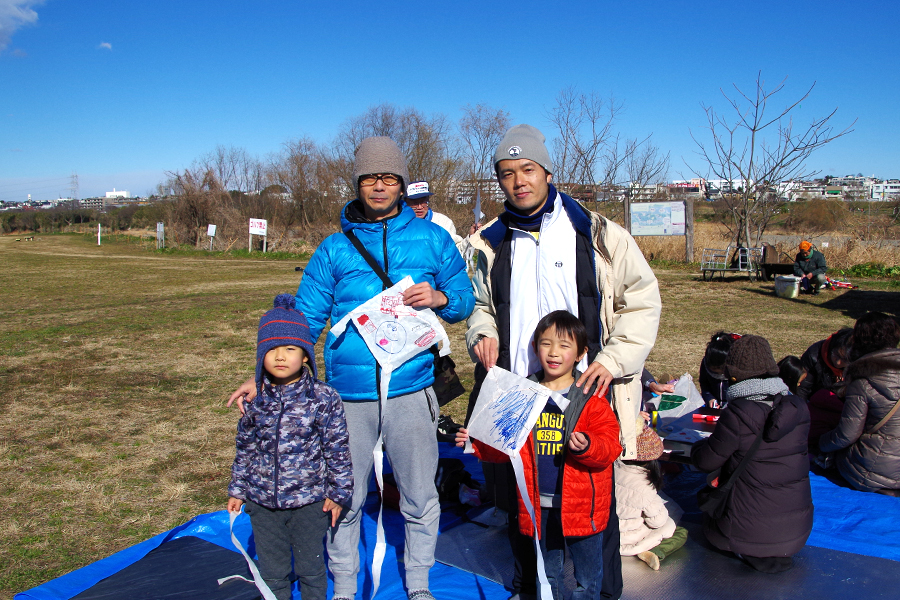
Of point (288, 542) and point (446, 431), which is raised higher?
point (288, 542)

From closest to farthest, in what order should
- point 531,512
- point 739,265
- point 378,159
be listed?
point 531,512 < point 378,159 < point 739,265

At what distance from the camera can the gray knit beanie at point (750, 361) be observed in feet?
9.80

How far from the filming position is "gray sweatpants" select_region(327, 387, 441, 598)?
2562 millimetres

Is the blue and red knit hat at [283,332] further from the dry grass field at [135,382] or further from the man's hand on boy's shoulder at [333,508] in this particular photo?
the dry grass field at [135,382]

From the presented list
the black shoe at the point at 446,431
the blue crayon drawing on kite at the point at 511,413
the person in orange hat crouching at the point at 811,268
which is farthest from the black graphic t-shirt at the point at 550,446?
the person in orange hat crouching at the point at 811,268

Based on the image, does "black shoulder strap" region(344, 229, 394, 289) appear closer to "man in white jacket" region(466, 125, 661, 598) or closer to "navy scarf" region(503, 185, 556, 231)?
"man in white jacket" region(466, 125, 661, 598)

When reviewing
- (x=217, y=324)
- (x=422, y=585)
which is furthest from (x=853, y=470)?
(x=217, y=324)

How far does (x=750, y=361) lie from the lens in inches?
118

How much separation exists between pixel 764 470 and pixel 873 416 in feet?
4.28

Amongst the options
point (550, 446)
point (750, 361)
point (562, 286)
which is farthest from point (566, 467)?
point (750, 361)

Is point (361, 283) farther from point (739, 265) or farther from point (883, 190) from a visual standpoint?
point (883, 190)

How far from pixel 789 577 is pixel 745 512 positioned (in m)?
0.36

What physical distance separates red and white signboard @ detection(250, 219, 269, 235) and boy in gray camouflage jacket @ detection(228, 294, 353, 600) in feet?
87.3

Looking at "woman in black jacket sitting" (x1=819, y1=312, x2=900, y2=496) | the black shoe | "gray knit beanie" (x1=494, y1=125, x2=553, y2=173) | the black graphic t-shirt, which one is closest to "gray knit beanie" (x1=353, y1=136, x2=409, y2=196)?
"gray knit beanie" (x1=494, y1=125, x2=553, y2=173)
